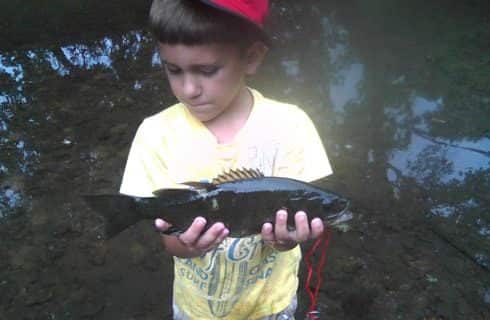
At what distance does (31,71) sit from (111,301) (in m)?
3.98

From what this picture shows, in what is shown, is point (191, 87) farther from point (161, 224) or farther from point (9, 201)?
point (9, 201)

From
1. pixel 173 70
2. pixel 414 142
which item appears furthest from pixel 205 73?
pixel 414 142

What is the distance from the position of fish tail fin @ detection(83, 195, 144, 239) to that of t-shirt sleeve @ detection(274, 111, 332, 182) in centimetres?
65

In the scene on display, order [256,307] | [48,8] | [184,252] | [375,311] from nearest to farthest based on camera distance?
[184,252] → [256,307] → [375,311] → [48,8]

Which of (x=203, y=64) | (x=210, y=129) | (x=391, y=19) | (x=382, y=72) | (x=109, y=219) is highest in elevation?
(x=391, y=19)

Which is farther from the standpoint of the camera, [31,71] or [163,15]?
[31,71]

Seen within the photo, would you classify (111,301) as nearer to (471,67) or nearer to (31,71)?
(31,71)

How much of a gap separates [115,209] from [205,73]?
0.62m

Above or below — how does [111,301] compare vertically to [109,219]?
below

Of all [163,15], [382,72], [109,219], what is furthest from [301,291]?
[382,72]

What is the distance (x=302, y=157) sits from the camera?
2020mm

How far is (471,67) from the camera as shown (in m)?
5.67

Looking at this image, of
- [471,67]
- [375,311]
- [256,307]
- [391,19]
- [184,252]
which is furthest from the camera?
[391,19]

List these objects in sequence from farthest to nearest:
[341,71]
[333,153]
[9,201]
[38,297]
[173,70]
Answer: [341,71], [333,153], [9,201], [38,297], [173,70]
